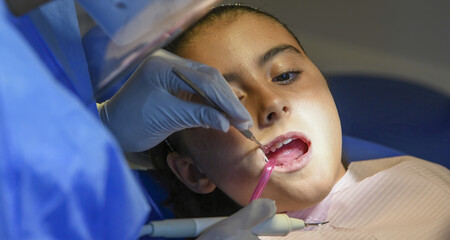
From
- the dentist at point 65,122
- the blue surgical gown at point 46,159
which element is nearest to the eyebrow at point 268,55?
the dentist at point 65,122

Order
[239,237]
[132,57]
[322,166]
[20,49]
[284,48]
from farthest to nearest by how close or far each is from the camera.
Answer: [284,48] → [322,166] → [239,237] → [132,57] → [20,49]

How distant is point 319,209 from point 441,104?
60 cm

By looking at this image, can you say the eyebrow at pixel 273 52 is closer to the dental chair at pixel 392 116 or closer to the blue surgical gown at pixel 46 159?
the dental chair at pixel 392 116

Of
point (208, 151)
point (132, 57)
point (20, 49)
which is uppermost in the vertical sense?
point (20, 49)

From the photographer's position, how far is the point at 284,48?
124 cm

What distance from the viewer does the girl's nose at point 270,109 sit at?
110 centimetres

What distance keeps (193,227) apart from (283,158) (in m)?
0.27

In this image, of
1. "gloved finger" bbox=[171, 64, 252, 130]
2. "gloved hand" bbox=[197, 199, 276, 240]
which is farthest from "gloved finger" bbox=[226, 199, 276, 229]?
"gloved finger" bbox=[171, 64, 252, 130]

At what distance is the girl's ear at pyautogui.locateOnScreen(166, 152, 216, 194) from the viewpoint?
1.28 meters

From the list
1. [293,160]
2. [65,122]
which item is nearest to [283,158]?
[293,160]

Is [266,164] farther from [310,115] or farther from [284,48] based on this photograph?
[284,48]

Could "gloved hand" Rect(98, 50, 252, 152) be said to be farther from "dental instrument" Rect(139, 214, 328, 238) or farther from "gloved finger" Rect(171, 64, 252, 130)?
"dental instrument" Rect(139, 214, 328, 238)

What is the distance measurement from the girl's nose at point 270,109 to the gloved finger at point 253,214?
0.70ft

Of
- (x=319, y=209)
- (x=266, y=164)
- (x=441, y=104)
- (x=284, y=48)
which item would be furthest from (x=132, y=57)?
(x=441, y=104)
